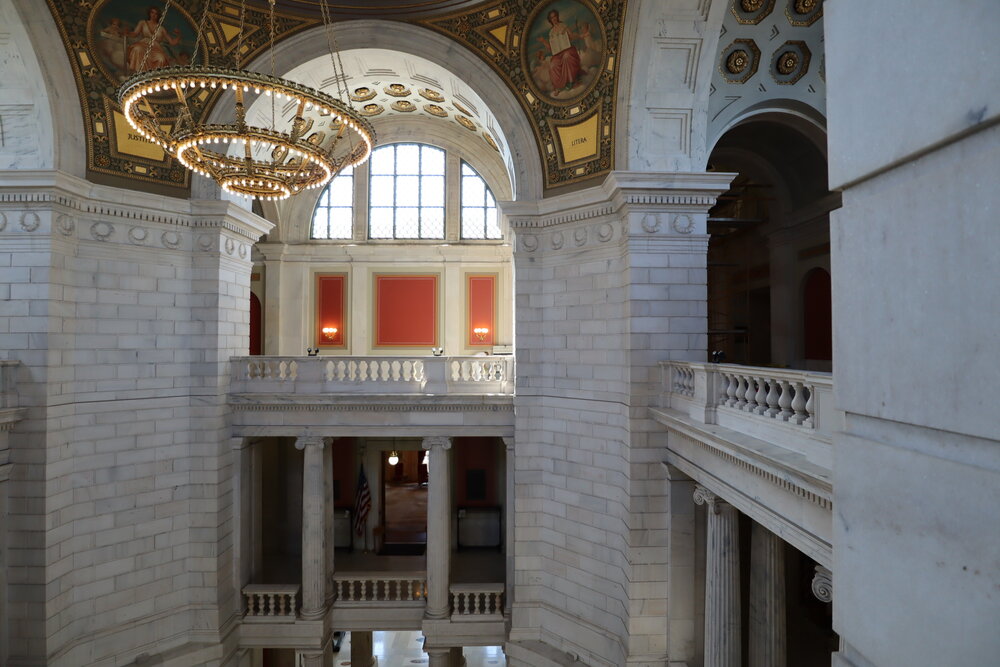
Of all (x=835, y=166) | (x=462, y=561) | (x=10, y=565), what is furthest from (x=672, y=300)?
(x=10, y=565)

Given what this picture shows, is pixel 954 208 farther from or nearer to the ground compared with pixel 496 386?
farther from the ground

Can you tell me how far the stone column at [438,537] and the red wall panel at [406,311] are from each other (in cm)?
567

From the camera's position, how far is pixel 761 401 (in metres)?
5.69

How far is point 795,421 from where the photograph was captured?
496 cm

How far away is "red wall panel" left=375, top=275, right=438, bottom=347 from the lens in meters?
16.6

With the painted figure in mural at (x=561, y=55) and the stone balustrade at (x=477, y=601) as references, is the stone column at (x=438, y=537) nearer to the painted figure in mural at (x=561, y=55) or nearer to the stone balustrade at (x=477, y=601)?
the stone balustrade at (x=477, y=601)

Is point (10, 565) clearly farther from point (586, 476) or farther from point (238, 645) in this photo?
point (586, 476)

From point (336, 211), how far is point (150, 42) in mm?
7371

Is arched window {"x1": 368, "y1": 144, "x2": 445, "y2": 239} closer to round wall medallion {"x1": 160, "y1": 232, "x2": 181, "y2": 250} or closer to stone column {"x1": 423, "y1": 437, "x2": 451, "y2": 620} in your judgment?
round wall medallion {"x1": 160, "y1": 232, "x2": 181, "y2": 250}

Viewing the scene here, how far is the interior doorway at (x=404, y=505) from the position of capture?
15055mm

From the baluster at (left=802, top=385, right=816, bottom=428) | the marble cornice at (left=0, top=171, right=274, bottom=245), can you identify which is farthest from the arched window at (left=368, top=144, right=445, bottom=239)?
the baluster at (left=802, top=385, right=816, bottom=428)

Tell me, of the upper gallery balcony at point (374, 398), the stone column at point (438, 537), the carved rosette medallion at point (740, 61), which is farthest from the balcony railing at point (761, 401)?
the carved rosette medallion at point (740, 61)

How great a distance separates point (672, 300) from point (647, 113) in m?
3.03

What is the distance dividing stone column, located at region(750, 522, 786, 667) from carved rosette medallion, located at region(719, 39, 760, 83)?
24.0 ft
